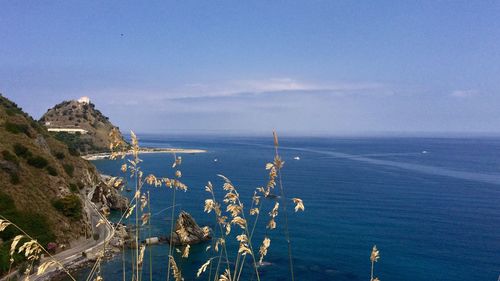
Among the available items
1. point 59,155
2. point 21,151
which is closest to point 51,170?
point 21,151

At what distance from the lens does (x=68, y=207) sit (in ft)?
166

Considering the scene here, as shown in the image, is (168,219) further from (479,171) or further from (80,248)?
(479,171)

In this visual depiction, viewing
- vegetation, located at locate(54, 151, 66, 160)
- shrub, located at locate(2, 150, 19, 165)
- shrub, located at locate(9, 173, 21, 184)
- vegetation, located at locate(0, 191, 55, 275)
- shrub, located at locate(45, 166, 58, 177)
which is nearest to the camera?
vegetation, located at locate(0, 191, 55, 275)

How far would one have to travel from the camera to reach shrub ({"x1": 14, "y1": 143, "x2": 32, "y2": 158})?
54.7 metres

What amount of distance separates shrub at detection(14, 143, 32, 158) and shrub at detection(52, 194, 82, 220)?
30.9 ft

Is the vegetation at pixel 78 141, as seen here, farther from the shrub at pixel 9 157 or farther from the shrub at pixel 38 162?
the shrub at pixel 9 157

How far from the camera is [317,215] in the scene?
2675 inches

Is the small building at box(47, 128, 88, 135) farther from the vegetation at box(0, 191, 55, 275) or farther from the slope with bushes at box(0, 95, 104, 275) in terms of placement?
the vegetation at box(0, 191, 55, 275)

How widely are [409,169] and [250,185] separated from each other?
226 feet

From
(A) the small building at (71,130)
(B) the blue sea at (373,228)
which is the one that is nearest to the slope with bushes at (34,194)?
(B) the blue sea at (373,228)

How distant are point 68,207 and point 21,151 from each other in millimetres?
12296

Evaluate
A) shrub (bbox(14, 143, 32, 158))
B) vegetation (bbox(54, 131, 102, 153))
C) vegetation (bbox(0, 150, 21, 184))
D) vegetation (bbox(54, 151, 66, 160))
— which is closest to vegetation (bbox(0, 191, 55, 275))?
vegetation (bbox(0, 150, 21, 184))

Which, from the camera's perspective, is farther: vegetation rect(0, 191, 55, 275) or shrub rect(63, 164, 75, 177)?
shrub rect(63, 164, 75, 177)

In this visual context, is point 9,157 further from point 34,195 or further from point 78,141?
point 78,141
